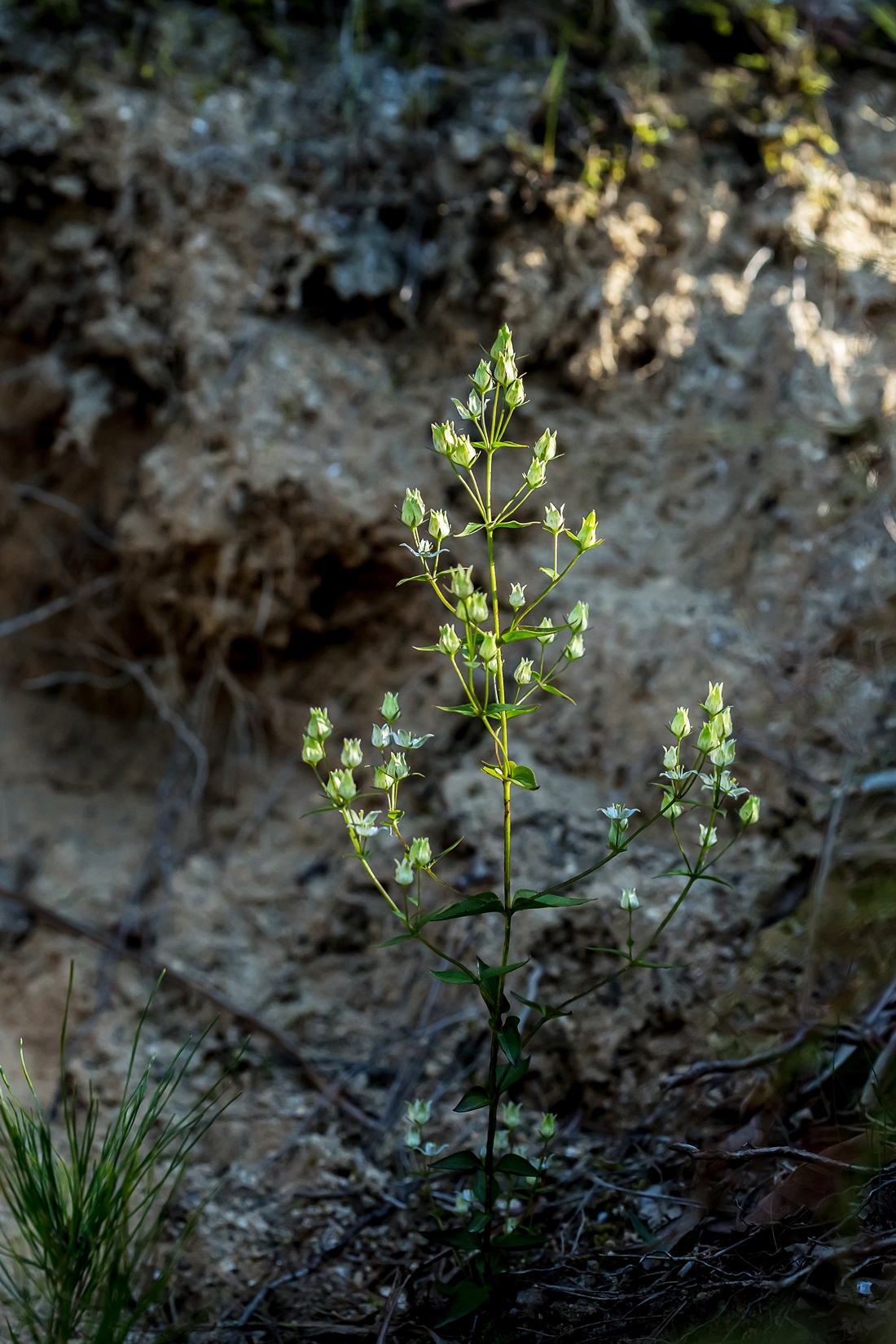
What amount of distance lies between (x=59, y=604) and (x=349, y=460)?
3.03 ft

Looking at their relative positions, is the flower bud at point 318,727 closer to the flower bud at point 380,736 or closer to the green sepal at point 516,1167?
the flower bud at point 380,736

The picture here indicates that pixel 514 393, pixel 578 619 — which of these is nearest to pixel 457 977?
pixel 578 619

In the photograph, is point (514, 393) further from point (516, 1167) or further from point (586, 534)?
point (516, 1167)

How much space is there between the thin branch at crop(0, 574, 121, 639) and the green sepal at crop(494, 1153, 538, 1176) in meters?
2.06

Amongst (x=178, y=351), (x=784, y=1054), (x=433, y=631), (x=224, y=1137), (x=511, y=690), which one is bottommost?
(x=224, y=1137)

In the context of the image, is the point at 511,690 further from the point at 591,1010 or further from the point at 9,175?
the point at 9,175

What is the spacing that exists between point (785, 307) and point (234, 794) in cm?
195

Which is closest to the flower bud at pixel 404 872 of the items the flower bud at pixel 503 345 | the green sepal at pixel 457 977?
the green sepal at pixel 457 977

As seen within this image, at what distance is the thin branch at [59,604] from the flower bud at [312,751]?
5.94ft

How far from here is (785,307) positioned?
2.82 m

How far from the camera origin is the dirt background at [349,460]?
2447mm

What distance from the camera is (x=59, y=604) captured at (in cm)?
300

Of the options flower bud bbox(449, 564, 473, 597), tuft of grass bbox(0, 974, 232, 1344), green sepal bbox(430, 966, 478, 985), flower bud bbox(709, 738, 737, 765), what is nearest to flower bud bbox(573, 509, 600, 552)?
flower bud bbox(449, 564, 473, 597)

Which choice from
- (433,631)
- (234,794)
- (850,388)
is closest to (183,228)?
(433,631)
